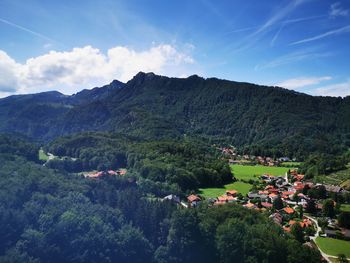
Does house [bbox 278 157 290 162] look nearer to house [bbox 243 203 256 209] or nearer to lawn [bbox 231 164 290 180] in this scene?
lawn [bbox 231 164 290 180]

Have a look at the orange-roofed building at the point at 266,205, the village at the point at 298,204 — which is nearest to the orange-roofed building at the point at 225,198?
the village at the point at 298,204

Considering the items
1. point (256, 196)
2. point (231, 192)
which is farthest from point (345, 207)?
point (231, 192)

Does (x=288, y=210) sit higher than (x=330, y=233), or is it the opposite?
(x=288, y=210)

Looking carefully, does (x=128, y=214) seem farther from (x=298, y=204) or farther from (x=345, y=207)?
(x=345, y=207)

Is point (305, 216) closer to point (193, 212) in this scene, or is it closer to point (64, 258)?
point (193, 212)

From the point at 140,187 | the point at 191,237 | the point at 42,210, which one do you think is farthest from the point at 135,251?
the point at 140,187
